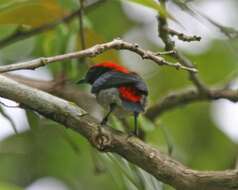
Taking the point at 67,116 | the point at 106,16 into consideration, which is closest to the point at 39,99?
the point at 67,116

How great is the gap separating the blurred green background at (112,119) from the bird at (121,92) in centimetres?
11

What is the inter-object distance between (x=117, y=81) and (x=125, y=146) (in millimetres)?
263

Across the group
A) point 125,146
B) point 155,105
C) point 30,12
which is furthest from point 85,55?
point 155,105

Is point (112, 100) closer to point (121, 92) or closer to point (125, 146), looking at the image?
point (121, 92)

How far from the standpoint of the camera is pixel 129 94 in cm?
185

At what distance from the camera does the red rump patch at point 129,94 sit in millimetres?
1846

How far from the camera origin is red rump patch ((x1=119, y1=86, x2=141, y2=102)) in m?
1.85

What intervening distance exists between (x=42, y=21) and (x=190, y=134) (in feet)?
3.58

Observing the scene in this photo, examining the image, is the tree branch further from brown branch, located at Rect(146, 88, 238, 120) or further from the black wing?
the black wing

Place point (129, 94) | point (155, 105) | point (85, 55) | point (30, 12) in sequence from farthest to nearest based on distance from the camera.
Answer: point (155, 105)
point (30, 12)
point (129, 94)
point (85, 55)

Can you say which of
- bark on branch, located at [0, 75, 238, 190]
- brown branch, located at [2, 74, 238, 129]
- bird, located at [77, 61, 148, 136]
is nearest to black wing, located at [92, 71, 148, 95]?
bird, located at [77, 61, 148, 136]

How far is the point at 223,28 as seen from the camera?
79.7 inches

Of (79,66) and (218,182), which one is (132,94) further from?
(79,66)

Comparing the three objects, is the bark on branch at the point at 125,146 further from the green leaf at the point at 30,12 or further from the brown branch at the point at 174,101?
the brown branch at the point at 174,101
